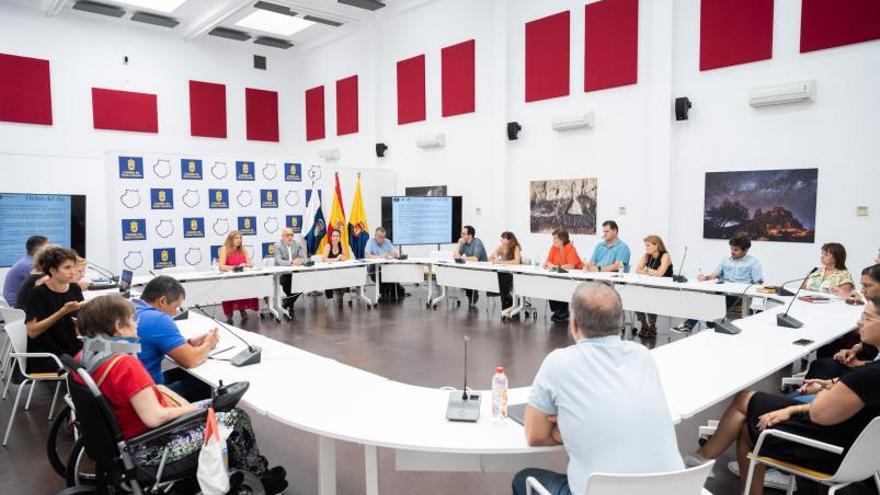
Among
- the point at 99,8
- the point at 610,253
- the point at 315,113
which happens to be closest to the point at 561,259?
the point at 610,253

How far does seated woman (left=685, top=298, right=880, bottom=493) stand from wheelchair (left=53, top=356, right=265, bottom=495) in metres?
2.19

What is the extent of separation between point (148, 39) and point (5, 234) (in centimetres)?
533

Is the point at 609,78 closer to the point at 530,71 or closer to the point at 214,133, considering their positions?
the point at 530,71

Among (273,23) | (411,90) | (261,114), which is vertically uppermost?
(273,23)

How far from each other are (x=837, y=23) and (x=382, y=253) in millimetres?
6576

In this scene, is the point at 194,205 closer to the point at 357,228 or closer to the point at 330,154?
the point at 357,228

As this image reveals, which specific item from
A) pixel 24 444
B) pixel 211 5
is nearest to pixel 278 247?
pixel 24 444

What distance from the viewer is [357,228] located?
9.79 metres

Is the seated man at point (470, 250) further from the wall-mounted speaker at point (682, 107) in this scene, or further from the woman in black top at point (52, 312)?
the woman in black top at point (52, 312)

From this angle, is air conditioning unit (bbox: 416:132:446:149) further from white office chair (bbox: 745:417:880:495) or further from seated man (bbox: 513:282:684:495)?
seated man (bbox: 513:282:684:495)

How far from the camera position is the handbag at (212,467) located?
1.96 meters

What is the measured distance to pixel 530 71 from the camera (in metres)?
9.07

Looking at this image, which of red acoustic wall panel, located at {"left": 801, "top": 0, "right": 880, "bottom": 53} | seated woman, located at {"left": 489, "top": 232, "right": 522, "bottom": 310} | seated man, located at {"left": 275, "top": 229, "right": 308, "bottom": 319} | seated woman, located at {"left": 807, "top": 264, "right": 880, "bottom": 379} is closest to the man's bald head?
seated woman, located at {"left": 807, "top": 264, "right": 880, "bottom": 379}

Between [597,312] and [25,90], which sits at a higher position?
[25,90]
